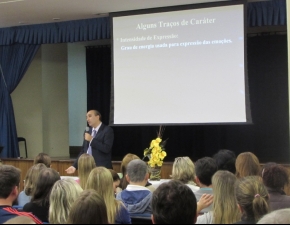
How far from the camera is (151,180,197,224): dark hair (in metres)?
1.69

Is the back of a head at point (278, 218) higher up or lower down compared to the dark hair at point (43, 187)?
higher up

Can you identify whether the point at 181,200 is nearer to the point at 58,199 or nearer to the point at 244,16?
the point at 58,199

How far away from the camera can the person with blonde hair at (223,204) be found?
2.32 metres

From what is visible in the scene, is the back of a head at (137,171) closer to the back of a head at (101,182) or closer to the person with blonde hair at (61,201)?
the back of a head at (101,182)

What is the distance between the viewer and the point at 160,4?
5.93 m

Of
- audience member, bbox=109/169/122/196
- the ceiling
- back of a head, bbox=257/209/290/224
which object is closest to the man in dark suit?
audience member, bbox=109/169/122/196

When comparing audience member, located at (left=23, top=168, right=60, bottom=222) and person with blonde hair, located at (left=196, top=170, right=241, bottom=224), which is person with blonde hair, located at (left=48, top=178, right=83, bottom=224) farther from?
person with blonde hair, located at (left=196, top=170, right=241, bottom=224)

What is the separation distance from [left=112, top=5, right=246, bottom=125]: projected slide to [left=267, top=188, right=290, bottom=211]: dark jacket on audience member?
106 inches

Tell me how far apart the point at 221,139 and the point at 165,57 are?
10.1 feet

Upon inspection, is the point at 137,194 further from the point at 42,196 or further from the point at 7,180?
the point at 7,180

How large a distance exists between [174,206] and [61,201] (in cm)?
77

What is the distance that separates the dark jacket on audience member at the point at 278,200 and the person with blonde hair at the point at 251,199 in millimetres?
604

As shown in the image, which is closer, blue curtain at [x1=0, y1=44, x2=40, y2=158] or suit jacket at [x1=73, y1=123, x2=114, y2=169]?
suit jacket at [x1=73, y1=123, x2=114, y2=169]

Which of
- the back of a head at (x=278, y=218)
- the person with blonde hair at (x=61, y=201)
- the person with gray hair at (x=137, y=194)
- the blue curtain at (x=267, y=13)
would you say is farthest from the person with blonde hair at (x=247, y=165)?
the blue curtain at (x=267, y=13)
